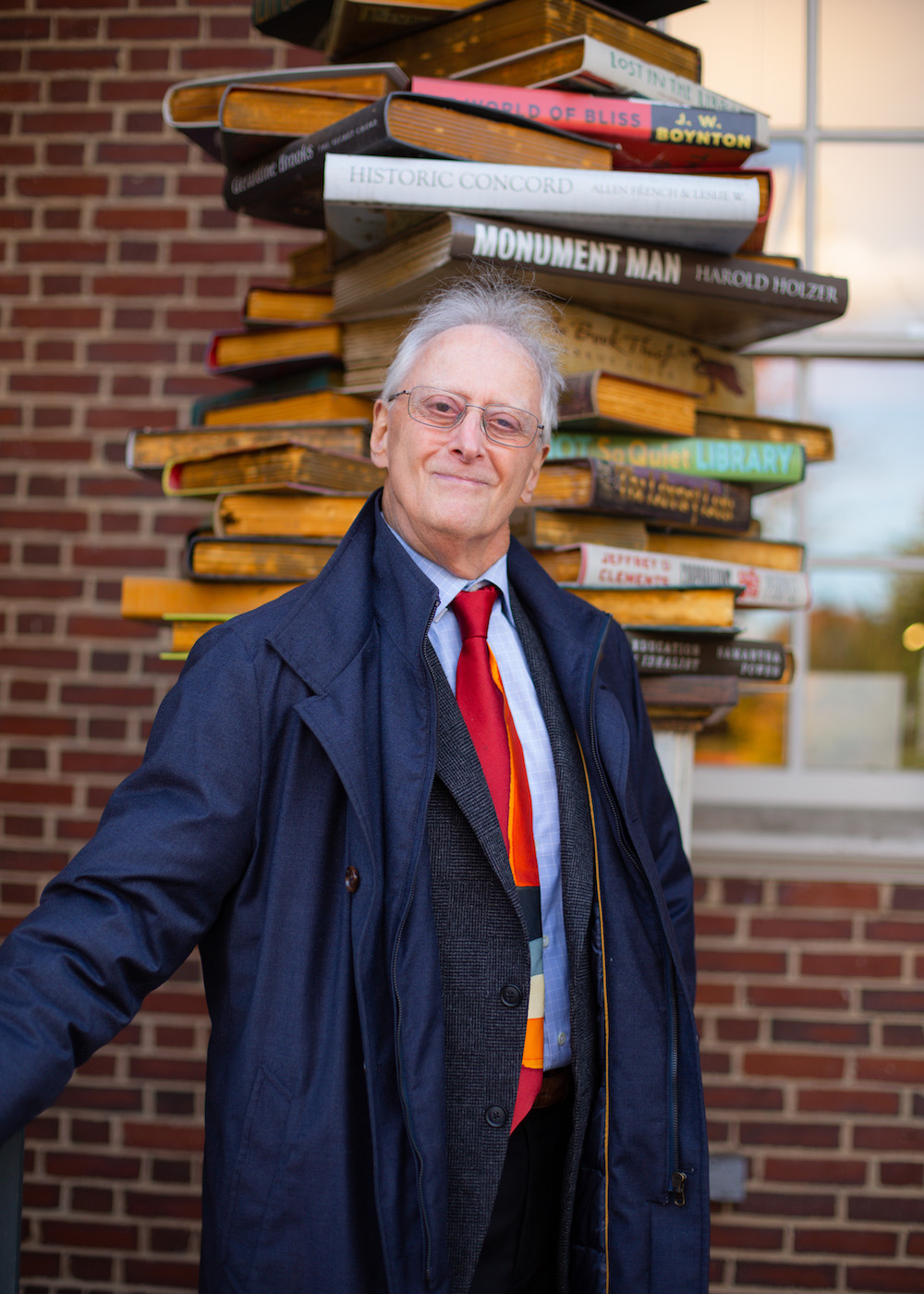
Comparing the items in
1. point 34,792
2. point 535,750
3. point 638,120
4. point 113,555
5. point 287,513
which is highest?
point 638,120

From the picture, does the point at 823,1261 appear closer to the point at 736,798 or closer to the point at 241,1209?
the point at 736,798

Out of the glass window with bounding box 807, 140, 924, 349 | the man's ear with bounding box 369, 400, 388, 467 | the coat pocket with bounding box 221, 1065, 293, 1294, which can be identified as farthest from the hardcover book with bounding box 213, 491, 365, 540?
the glass window with bounding box 807, 140, 924, 349

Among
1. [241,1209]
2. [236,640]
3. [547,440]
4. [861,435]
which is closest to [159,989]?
[241,1209]

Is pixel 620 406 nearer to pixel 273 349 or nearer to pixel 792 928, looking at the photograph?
pixel 273 349

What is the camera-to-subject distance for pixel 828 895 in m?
2.53

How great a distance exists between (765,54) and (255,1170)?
301cm

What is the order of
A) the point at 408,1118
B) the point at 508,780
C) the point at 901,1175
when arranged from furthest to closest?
the point at 901,1175
the point at 508,780
the point at 408,1118

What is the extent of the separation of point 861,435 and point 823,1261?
2.26m

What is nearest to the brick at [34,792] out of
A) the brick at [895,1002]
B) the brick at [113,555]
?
the brick at [113,555]

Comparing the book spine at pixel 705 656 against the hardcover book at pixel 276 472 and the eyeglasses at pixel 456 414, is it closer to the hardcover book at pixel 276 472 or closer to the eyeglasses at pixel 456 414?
the eyeglasses at pixel 456 414

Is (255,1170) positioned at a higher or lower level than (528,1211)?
higher

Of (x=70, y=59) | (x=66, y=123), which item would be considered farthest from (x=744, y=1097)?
(x=70, y=59)

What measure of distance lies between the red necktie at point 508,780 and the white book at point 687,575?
12.8 inches

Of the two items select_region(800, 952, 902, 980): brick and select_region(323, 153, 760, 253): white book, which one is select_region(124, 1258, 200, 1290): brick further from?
select_region(323, 153, 760, 253): white book
